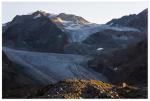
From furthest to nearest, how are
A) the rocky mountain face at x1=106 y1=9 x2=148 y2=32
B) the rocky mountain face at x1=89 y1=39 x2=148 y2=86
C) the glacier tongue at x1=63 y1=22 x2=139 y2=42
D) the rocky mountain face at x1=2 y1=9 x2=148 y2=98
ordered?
the glacier tongue at x1=63 y1=22 x2=139 y2=42, the rocky mountain face at x1=106 y1=9 x2=148 y2=32, the rocky mountain face at x1=89 y1=39 x2=148 y2=86, the rocky mountain face at x1=2 y1=9 x2=148 y2=98

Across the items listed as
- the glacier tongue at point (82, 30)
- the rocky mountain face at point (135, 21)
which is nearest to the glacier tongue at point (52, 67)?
the glacier tongue at point (82, 30)

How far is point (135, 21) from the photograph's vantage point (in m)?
41.6

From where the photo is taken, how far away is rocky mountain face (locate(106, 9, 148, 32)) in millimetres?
38500

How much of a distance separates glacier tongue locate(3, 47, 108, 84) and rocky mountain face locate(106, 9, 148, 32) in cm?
1034

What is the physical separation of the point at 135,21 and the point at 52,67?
1801 centimetres

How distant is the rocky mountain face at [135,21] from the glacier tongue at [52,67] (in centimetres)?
1034

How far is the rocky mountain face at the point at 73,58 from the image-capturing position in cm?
1069

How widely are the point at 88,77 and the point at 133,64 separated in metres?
3.18

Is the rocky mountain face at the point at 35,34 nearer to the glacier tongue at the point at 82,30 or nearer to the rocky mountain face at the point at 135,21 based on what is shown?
the glacier tongue at the point at 82,30

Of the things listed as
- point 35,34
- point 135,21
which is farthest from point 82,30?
point 35,34

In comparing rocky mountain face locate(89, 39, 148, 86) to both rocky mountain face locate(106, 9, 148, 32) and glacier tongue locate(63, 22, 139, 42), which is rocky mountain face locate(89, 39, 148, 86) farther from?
glacier tongue locate(63, 22, 139, 42)

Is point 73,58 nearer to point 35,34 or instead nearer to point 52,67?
point 52,67

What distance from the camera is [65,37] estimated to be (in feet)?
127

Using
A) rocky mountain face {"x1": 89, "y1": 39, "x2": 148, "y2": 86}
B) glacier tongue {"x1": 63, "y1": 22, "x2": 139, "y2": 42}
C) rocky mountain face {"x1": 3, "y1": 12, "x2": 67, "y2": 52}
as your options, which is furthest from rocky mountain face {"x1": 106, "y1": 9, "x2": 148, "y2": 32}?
rocky mountain face {"x1": 89, "y1": 39, "x2": 148, "y2": 86}
